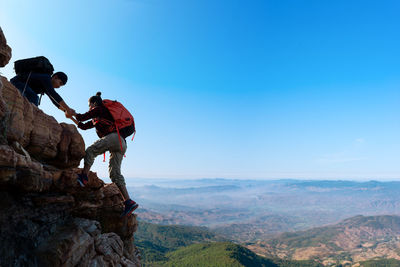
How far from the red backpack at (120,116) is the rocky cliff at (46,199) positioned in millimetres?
2025

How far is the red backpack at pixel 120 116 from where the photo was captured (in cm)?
865

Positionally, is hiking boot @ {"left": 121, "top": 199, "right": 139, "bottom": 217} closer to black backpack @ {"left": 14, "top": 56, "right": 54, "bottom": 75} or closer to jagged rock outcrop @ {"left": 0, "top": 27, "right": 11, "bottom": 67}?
black backpack @ {"left": 14, "top": 56, "right": 54, "bottom": 75}

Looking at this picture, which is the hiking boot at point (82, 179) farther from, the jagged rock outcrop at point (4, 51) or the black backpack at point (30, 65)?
the jagged rock outcrop at point (4, 51)

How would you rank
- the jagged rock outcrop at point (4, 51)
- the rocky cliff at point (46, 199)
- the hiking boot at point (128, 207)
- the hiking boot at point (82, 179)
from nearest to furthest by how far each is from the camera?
1. the rocky cliff at point (46, 199)
2. the jagged rock outcrop at point (4, 51)
3. the hiking boot at point (82, 179)
4. the hiking boot at point (128, 207)

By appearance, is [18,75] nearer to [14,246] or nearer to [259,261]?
[14,246]

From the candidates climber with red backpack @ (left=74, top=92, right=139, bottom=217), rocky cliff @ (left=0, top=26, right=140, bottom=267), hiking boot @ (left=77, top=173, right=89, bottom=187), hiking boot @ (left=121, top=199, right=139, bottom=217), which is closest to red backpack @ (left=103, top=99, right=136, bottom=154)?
climber with red backpack @ (left=74, top=92, right=139, bottom=217)

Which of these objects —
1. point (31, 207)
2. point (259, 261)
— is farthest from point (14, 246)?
point (259, 261)

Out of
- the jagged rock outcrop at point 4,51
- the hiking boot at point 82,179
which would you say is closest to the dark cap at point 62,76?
the jagged rock outcrop at point 4,51

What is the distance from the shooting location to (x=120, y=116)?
8.73 meters

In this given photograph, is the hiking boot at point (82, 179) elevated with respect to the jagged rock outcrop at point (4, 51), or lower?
lower

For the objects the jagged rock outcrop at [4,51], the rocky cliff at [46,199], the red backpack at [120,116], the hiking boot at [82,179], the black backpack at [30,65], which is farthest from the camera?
the red backpack at [120,116]

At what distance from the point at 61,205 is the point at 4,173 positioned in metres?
2.68

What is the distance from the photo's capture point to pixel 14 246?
6102mm

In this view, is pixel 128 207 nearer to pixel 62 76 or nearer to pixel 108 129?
pixel 108 129
